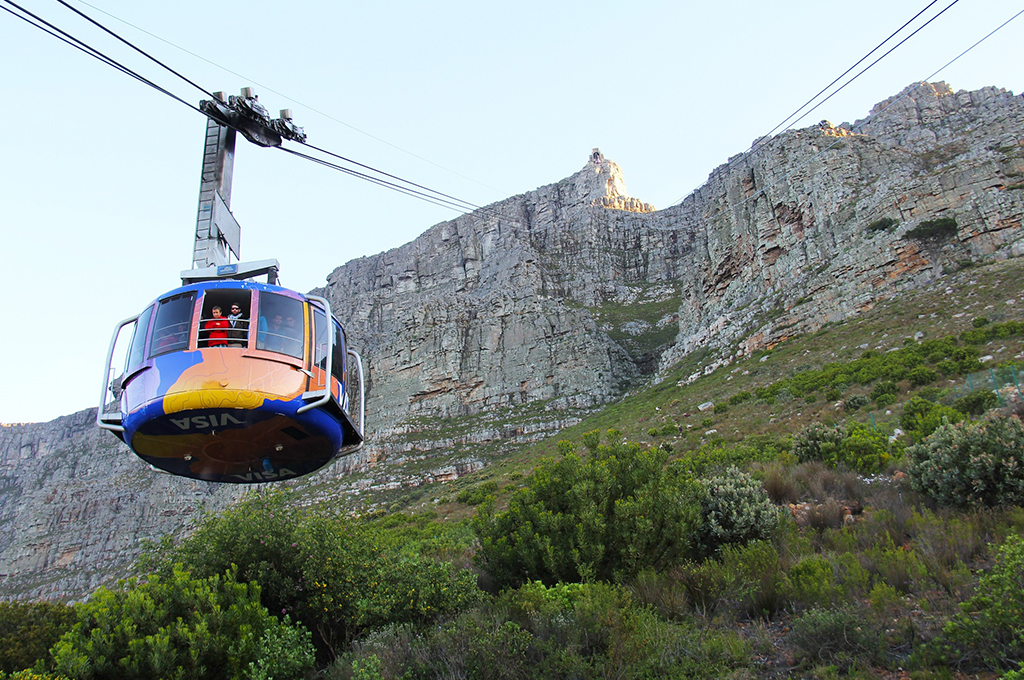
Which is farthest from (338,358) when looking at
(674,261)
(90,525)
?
(90,525)

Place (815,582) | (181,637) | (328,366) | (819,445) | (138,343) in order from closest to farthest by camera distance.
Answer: (815,582) < (181,637) < (138,343) < (328,366) < (819,445)

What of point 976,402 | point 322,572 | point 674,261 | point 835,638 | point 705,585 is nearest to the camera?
point 835,638

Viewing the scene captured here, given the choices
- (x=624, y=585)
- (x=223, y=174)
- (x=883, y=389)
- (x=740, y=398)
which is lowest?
(x=624, y=585)

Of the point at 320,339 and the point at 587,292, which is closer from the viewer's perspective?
the point at 320,339

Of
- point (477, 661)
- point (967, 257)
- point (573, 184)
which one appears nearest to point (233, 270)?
point (477, 661)

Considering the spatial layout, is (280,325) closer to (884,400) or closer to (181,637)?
(181,637)

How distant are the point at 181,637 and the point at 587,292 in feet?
252

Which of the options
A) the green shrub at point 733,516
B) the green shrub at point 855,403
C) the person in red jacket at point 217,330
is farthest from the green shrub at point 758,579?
the green shrub at point 855,403

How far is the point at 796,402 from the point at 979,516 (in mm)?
17820

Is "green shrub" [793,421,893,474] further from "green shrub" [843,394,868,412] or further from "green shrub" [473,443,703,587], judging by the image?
"green shrub" [843,394,868,412]

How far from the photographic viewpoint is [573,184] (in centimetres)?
10650

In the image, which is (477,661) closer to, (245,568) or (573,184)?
(245,568)

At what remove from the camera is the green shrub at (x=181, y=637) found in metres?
7.05

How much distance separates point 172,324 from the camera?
24.7 feet
